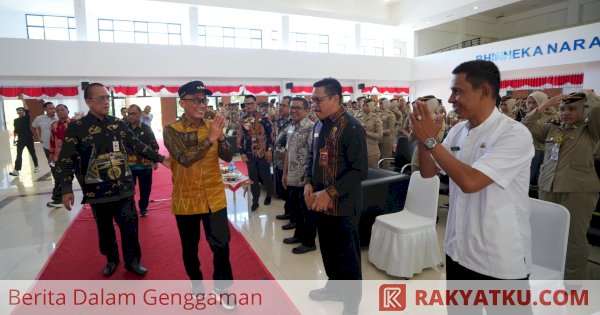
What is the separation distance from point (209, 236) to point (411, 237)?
5.37ft

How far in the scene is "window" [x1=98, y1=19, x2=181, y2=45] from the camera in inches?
492

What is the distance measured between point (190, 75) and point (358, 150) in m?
11.4

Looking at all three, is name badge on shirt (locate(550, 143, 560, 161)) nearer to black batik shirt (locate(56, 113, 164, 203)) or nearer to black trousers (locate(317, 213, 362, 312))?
black trousers (locate(317, 213, 362, 312))

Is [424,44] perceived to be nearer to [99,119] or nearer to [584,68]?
[584,68]

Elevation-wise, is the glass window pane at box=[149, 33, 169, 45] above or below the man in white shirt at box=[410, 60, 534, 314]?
above

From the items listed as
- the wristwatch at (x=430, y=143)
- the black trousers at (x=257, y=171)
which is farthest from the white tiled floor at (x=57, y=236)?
the wristwatch at (x=430, y=143)

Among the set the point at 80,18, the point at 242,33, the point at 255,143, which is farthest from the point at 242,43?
the point at 255,143

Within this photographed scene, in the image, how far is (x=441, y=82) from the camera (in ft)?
49.6

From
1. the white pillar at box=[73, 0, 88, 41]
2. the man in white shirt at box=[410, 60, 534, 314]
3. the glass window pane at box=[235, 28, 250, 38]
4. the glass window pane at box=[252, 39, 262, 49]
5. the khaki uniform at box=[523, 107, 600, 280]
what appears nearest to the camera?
the man in white shirt at box=[410, 60, 534, 314]

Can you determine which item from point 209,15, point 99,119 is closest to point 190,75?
point 209,15

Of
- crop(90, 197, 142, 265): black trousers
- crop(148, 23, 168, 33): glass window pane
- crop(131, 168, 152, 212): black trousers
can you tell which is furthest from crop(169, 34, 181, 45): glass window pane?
crop(90, 197, 142, 265): black trousers

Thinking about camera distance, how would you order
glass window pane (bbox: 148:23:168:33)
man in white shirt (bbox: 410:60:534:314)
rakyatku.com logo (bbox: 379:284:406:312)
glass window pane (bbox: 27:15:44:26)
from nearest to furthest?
man in white shirt (bbox: 410:60:534:314) < rakyatku.com logo (bbox: 379:284:406:312) < glass window pane (bbox: 27:15:44:26) < glass window pane (bbox: 148:23:168:33)

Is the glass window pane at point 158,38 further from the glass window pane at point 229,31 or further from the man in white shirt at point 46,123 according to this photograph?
the man in white shirt at point 46,123

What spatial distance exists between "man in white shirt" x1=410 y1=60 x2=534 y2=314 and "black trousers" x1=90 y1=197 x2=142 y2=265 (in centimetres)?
248
